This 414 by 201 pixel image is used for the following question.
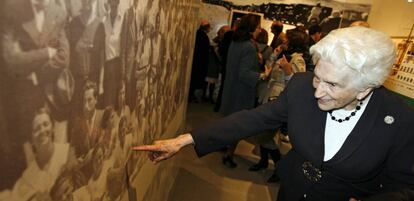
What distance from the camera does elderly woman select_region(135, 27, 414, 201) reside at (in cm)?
136

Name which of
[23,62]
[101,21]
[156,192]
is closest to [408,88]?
[156,192]

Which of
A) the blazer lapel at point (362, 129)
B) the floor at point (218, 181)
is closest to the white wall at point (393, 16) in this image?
the floor at point (218, 181)

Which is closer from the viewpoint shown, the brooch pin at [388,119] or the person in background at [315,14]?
the brooch pin at [388,119]

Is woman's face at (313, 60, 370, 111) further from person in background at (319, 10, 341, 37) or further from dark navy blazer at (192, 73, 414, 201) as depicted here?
person in background at (319, 10, 341, 37)

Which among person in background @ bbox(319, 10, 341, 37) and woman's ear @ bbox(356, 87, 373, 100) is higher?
person in background @ bbox(319, 10, 341, 37)

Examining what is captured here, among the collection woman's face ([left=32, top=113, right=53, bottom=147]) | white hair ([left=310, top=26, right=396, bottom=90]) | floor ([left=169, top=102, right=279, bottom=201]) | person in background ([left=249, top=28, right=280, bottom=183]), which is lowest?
floor ([left=169, top=102, right=279, bottom=201])

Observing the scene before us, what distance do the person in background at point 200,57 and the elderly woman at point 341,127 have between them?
444cm

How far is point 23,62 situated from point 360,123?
4.85 ft

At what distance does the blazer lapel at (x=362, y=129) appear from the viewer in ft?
5.06

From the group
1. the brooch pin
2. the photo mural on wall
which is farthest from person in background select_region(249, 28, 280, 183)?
the photo mural on wall

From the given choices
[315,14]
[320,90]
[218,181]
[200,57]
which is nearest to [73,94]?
[320,90]

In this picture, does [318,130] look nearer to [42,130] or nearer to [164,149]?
[164,149]

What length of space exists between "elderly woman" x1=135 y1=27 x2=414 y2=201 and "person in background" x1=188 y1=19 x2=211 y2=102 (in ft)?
14.6

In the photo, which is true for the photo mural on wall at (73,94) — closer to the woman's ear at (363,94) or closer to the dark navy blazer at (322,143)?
the dark navy blazer at (322,143)
